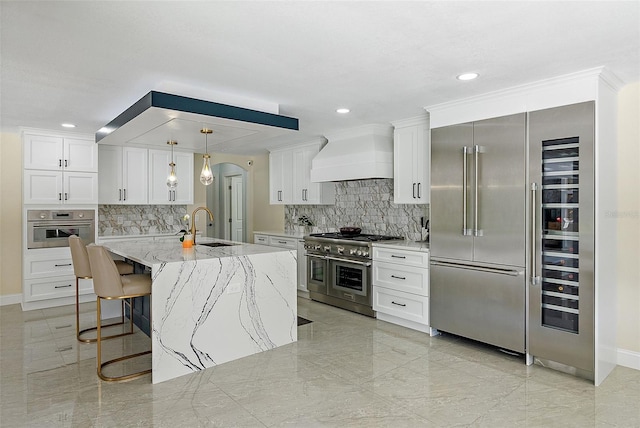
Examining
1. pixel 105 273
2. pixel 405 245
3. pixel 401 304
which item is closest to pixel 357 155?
pixel 405 245

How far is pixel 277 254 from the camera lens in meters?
3.87

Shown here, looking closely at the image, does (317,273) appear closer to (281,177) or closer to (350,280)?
(350,280)

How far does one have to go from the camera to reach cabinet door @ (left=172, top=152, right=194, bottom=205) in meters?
6.60

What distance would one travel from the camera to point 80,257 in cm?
391

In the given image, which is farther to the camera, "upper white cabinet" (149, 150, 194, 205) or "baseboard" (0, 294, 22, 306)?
"upper white cabinet" (149, 150, 194, 205)

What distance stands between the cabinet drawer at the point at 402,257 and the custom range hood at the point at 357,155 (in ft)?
3.04

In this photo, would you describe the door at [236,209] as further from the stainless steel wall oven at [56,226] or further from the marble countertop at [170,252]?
the marble countertop at [170,252]

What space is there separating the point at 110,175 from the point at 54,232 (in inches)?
43.7

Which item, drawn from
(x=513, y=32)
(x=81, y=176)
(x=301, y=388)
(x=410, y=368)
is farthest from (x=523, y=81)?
(x=81, y=176)

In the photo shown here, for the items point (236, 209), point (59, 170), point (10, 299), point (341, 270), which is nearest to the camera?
point (341, 270)

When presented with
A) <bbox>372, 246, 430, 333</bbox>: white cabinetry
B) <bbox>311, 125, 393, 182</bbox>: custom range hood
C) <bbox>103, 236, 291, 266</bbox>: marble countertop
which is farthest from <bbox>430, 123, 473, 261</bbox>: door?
<bbox>103, 236, 291, 266</bbox>: marble countertop

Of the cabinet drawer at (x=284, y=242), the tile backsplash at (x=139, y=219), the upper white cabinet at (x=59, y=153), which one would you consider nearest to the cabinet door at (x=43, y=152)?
the upper white cabinet at (x=59, y=153)

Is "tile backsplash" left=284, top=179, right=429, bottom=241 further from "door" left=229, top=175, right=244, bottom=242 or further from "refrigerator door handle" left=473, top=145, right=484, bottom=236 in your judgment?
"door" left=229, top=175, right=244, bottom=242

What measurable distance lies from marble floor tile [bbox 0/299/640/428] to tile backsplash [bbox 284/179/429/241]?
1.64 m
